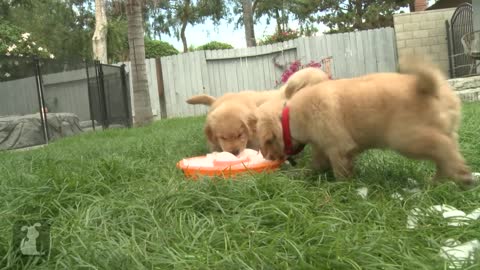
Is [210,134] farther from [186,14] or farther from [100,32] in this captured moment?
[186,14]

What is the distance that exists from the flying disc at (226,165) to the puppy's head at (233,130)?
0.26 m

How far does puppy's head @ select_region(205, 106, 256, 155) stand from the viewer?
4.37 meters

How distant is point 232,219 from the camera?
2336 millimetres

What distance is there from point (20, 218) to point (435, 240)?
79.5 inches

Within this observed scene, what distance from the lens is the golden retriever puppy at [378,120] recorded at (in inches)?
109

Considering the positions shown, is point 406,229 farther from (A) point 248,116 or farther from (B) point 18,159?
(B) point 18,159

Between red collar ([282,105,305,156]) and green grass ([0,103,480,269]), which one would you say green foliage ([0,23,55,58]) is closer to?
red collar ([282,105,305,156])

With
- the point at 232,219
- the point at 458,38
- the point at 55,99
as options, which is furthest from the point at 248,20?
the point at 232,219

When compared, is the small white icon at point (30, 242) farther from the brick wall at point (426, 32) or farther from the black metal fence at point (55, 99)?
the brick wall at point (426, 32)

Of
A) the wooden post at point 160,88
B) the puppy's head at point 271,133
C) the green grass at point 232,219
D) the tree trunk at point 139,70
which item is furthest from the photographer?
the wooden post at point 160,88

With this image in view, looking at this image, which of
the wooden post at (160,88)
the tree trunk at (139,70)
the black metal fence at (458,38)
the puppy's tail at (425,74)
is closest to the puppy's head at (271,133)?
the puppy's tail at (425,74)

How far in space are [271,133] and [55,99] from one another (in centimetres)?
867

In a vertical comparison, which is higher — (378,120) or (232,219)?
(378,120)

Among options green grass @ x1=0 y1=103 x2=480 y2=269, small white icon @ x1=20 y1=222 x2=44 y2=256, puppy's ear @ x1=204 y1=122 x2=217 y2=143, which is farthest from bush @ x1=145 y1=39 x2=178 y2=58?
small white icon @ x1=20 y1=222 x2=44 y2=256
